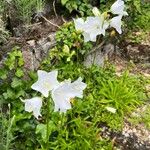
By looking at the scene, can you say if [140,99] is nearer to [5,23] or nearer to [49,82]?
[5,23]

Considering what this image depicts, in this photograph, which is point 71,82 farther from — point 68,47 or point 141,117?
point 141,117

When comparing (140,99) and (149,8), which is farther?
(149,8)

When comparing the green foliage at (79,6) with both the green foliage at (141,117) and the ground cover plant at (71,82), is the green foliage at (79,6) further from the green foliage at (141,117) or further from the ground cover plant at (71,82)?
the green foliage at (141,117)

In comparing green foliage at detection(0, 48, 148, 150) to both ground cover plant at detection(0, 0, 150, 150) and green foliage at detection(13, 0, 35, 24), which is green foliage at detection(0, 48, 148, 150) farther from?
green foliage at detection(13, 0, 35, 24)

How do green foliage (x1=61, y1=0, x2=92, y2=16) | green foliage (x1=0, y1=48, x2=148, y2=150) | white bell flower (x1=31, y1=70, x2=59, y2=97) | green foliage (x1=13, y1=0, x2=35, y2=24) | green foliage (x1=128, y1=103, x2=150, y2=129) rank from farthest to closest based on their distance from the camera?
green foliage (x1=61, y1=0, x2=92, y2=16), green foliage (x1=13, y1=0, x2=35, y2=24), green foliage (x1=128, y1=103, x2=150, y2=129), green foliage (x1=0, y1=48, x2=148, y2=150), white bell flower (x1=31, y1=70, x2=59, y2=97)

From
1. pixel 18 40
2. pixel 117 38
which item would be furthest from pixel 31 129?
pixel 117 38

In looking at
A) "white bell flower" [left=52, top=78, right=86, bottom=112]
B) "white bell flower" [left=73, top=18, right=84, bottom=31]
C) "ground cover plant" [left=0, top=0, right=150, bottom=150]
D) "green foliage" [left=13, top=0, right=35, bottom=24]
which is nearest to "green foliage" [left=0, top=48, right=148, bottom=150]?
"ground cover plant" [left=0, top=0, right=150, bottom=150]

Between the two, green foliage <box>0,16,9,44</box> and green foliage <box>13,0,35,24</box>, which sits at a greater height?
green foliage <box>13,0,35,24</box>

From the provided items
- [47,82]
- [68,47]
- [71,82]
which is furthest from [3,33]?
[47,82]

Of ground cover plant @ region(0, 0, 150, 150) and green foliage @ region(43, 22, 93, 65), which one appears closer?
ground cover plant @ region(0, 0, 150, 150)
